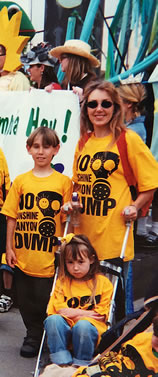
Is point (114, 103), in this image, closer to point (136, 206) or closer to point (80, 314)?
point (136, 206)

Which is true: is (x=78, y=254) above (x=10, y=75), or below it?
below

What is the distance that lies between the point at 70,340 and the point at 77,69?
2353 millimetres

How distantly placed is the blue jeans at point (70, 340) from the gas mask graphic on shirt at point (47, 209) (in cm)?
74

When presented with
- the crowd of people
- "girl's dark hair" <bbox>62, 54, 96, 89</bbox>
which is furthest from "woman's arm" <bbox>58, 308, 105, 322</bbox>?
"girl's dark hair" <bbox>62, 54, 96, 89</bbox>

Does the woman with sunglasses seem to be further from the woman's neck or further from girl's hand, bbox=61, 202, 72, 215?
girl's hand, bbox=61, 202, 72, 215

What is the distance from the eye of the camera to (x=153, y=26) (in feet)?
21.3

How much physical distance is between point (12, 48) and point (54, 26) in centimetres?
274

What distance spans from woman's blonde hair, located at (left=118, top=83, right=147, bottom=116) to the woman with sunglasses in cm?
125

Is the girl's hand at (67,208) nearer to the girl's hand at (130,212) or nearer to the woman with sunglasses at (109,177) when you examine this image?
the woman with sunglasses at (109,177)

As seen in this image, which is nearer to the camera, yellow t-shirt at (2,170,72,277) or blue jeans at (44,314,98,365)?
blue jeans at (44,314,98,365)

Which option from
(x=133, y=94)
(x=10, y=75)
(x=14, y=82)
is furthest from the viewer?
(x=10, y=75)

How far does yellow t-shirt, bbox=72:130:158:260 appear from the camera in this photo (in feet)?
11.7

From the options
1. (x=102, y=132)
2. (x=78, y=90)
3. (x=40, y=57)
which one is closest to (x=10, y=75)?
(x=40, y=57)

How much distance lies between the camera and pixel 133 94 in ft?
16.3
